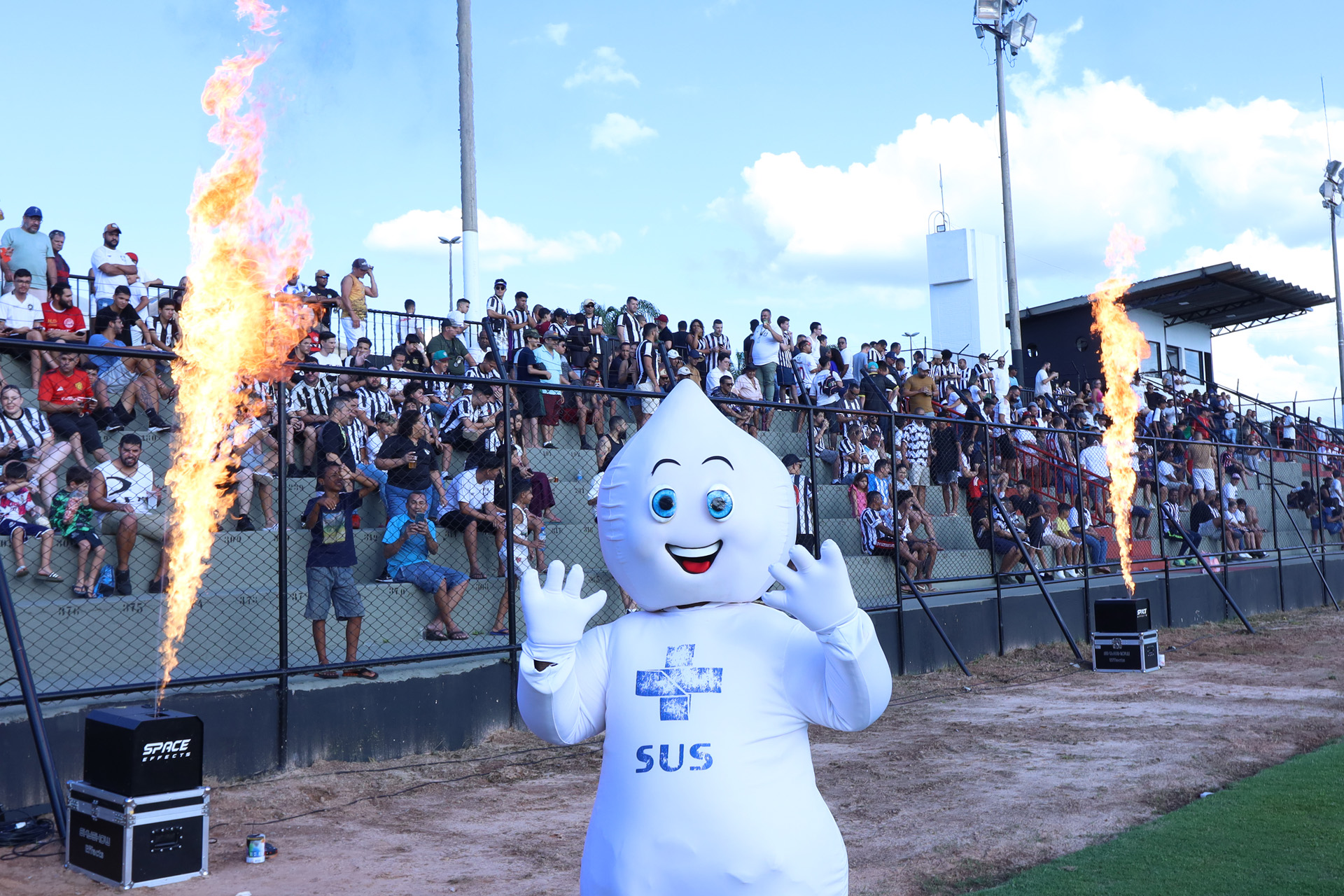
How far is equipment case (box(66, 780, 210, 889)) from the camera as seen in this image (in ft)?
16.9

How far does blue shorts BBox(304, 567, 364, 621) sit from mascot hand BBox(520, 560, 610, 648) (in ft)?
16.7

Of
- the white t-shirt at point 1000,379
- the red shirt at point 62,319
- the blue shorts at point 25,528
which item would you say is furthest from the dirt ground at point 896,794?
the white t-shirt at point 1000,379

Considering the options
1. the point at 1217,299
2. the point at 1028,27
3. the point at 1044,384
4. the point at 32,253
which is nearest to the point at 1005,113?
the point at 1028,27

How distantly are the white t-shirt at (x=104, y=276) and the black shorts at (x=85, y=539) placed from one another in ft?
14.3

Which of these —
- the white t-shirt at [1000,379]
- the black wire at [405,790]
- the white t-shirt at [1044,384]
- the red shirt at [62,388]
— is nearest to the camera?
the black wire at [405,790]

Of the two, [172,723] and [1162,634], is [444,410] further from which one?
[1162,634]

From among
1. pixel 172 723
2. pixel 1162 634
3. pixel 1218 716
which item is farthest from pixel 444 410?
pixel 1162 634

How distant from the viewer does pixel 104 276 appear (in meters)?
11.2

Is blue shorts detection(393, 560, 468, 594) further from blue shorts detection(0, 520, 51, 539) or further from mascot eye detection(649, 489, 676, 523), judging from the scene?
mascot eye detection(649, 489, 676, 523)

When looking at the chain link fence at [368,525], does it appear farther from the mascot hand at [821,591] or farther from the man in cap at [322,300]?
the mascot hand at [821,591]

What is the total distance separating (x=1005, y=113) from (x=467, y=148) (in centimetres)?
1631

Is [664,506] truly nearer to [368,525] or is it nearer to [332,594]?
[332,594]

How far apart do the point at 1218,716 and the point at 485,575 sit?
628 cm

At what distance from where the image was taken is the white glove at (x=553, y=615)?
3.31m
